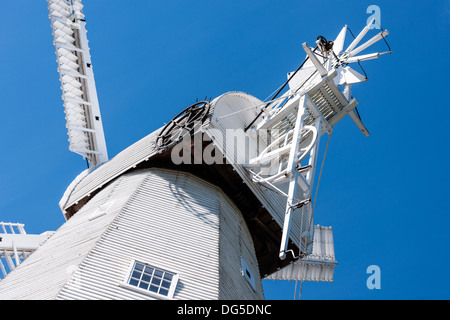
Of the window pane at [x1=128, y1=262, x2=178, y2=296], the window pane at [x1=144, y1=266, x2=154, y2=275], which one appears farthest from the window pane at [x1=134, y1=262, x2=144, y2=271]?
the window pane at [x1=144, y1=266, x2=154, y2=275]

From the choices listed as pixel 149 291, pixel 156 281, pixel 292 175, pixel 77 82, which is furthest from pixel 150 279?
pixel 77 82

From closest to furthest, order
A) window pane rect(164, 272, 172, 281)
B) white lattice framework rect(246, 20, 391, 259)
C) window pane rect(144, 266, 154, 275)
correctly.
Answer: window pane rect(144, 266, 154, 275)
window pane rect(164, 272, 172, 281)
white lattice framework rect(246, 20, 391, 259)

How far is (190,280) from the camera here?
21.0 m

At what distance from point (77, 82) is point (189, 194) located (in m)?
10.9

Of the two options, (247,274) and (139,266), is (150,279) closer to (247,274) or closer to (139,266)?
(139,266)

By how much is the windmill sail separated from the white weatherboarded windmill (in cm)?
6

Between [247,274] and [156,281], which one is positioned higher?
[247,274]

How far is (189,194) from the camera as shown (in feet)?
85.0

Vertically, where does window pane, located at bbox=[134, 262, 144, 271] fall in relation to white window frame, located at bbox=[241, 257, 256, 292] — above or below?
below

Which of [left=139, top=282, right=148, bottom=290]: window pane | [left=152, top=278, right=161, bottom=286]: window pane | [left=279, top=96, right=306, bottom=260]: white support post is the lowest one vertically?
[left=139, top=282, right=148, bottom=290]: window pane

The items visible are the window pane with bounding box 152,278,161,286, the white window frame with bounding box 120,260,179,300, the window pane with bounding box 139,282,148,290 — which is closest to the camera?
the white window frame with bounding box 120,260,179,300

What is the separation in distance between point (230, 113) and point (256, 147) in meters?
1.84

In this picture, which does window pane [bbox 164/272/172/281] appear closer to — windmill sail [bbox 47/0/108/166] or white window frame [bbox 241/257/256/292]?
white window frame [bbox 241/257/256/292]

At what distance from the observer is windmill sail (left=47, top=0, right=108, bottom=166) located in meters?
33.3
